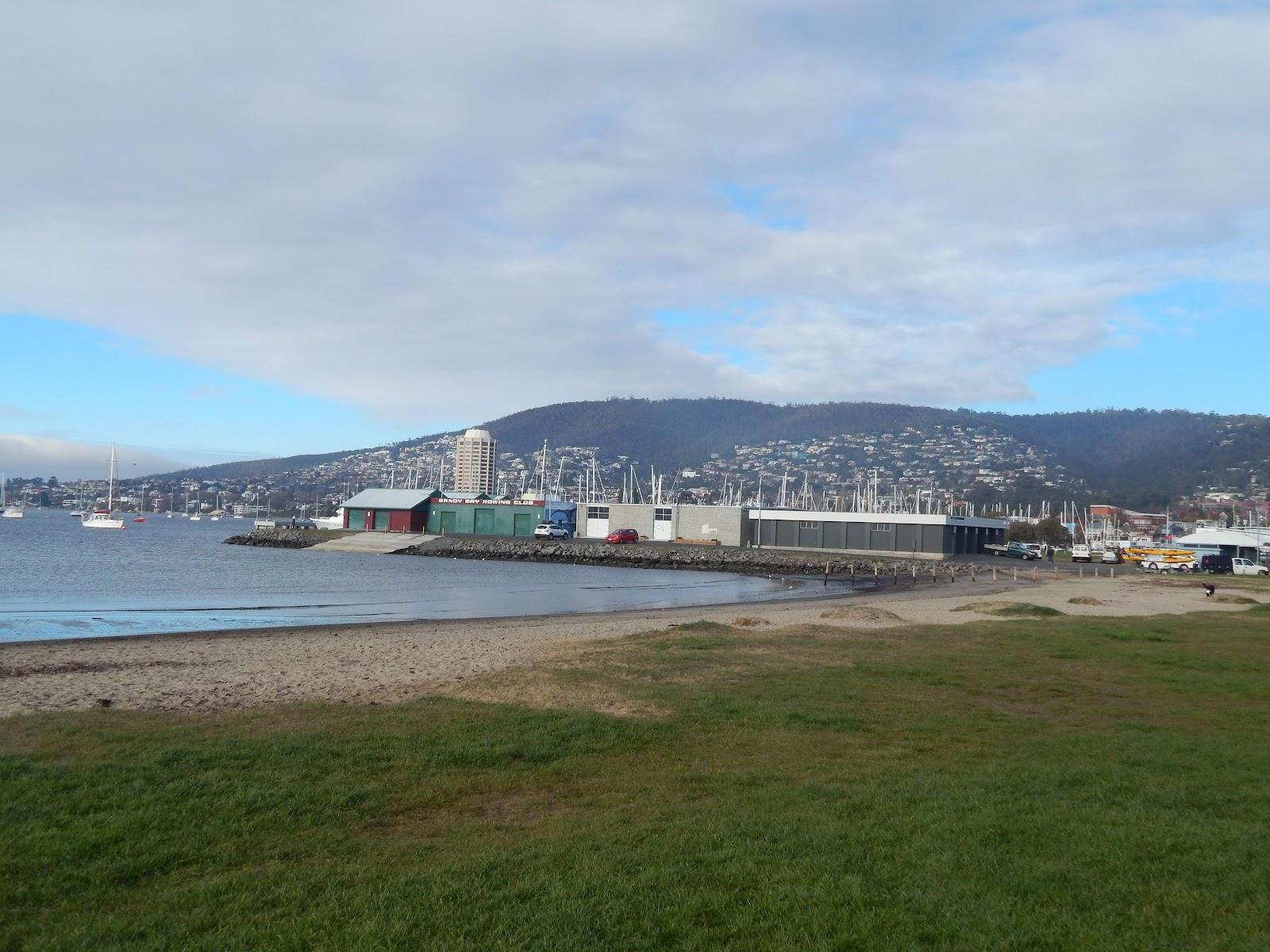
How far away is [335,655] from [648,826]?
13488 millimetres

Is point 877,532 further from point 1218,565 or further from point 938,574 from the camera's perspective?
point 1218,565

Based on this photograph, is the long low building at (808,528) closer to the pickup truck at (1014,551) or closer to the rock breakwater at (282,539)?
the pickup truck at (1014,551)

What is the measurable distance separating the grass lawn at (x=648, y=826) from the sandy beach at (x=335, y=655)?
1.88 m

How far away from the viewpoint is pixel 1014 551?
279 feet

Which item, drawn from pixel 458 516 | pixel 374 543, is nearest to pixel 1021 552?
pixel 458 516

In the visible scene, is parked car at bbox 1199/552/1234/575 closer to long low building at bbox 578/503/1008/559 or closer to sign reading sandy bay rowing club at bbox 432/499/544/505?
long low building at bbox 578/503/1008/559

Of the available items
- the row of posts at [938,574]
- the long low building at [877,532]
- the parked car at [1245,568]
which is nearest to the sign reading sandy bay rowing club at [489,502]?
the long low building at [877,532]

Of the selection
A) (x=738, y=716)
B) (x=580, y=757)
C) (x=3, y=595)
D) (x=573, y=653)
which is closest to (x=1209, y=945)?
(x=580, y=757)

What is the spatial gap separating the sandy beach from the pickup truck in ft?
155

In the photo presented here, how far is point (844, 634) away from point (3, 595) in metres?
32.2

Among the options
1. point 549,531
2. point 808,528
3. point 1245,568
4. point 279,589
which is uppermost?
point 808,528

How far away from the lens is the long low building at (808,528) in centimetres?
8325

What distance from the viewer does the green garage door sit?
108 m

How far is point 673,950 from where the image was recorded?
4.93 meters
